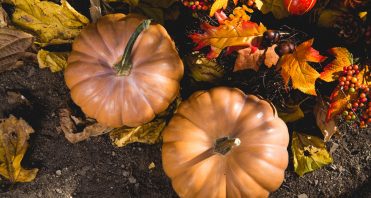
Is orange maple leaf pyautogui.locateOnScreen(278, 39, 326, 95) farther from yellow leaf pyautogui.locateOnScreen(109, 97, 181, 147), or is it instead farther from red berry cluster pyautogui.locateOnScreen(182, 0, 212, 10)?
yellow leaf pyautogui.locateOnScreen(109, 97, 181, 147)

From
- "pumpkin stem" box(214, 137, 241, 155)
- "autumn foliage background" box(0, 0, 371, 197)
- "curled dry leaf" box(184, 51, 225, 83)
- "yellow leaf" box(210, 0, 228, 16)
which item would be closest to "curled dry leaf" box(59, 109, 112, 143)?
"autumn foliage background" box(0, 0, 371, 197)

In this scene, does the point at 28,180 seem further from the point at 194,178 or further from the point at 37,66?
the point at 194,178

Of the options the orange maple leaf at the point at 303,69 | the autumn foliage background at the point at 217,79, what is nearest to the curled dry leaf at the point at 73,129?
the autumn foliage background at the point at 217,79

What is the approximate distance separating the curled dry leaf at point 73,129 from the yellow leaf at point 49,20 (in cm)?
32

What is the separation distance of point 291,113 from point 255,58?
1.00ft

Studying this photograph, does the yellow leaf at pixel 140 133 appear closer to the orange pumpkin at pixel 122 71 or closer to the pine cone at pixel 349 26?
the orange pumpkin at pixel 122 71

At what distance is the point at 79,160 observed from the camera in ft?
6.92

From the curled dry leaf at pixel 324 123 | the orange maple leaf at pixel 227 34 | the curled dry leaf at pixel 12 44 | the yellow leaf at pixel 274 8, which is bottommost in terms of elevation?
the curled dry leaf at pixel 324 123

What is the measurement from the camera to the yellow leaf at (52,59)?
1.99 metres

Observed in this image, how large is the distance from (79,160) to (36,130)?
0.23 m

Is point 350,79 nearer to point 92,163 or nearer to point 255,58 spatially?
point 255,58

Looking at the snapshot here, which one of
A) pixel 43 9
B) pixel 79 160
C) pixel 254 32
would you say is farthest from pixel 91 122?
pixel 254 32

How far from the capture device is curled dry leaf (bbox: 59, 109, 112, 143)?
2.02 meters

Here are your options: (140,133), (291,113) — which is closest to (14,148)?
(140,133)
